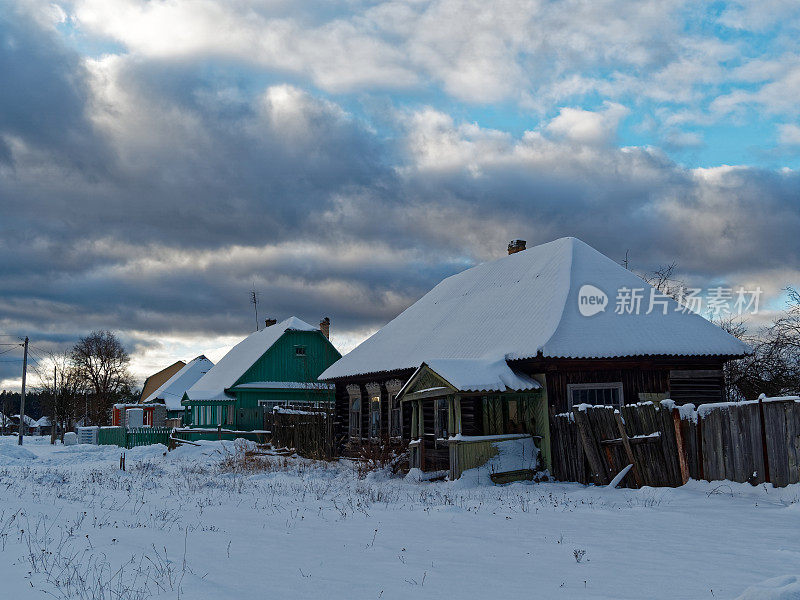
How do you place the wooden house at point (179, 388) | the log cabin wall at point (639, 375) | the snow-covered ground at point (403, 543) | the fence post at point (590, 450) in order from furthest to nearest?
the wooden house at point (179, 388)
the log cabin wall at point (639, 375)
the fence post at point (590, 450)
the snow-covered ground at point (403, 543)

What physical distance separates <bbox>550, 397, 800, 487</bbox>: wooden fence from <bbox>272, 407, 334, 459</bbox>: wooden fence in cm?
1173

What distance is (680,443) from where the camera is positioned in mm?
13750

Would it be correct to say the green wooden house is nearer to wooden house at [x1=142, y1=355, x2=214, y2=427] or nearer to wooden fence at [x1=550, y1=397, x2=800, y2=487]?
wooden house at [x1=142, y1=355, x2=214, y2=427]

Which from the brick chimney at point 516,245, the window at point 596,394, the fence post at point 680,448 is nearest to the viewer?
the fence post at point 680,448

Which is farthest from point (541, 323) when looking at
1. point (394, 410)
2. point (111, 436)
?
point (111, 436)

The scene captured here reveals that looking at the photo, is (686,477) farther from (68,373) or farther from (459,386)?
(68,373)

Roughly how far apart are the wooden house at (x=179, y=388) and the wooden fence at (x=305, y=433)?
26202 mm

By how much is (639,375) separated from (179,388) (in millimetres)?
43914

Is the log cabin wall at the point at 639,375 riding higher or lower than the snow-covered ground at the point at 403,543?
higher

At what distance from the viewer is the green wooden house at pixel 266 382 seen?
3838 cm

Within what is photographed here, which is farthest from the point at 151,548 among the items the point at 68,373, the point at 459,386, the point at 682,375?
the point at 68,373

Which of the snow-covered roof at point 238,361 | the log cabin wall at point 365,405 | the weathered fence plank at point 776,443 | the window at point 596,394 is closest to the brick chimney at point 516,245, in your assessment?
the log cabin wall at point 365,405

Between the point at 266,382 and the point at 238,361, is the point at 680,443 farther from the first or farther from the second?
the point at 238,361

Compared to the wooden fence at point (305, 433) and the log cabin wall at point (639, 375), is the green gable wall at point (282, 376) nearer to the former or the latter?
the wooden fence at point (305, 433)
